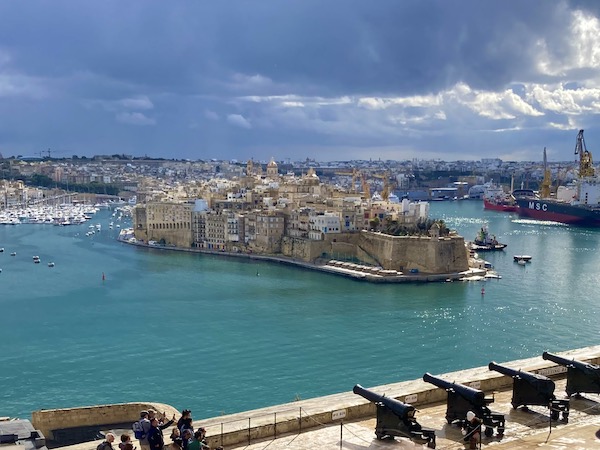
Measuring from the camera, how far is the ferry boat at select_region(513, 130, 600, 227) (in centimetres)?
3956

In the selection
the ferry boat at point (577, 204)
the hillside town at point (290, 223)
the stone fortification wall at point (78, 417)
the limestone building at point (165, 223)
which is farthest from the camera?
the ferry boat at point (577, 204)

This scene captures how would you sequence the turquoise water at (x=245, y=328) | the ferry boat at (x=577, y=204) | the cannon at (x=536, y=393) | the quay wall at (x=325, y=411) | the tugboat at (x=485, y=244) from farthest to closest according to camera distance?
the ferry boat at (x=577, y=204) → the tugboat at (x=485, y=244) → the turquoise water at (x=245, y=328) → the cannon at (x=536, y=393) → the quay wall at (x=325, y=411)

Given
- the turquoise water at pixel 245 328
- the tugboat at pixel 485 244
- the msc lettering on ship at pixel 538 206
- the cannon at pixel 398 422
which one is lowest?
the turquoise water at pixel 245 328

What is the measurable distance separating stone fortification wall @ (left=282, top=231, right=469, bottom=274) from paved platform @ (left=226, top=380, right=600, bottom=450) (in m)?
18.2

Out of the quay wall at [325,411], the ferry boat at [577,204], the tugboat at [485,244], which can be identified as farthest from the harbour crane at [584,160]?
the quay wall at [325,411]

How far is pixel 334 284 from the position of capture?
2108 cm

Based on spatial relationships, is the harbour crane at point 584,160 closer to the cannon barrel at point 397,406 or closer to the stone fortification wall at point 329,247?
the stone fortification wall at point 329,247

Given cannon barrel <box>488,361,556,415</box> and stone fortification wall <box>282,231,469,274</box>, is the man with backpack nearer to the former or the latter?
cannon barrel <box>488,361,556,415</box>

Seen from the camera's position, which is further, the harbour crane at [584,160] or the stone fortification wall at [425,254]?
the harbour crane at [584,160]

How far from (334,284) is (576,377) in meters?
16.6

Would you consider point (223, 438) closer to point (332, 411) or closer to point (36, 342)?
point (332, 411)

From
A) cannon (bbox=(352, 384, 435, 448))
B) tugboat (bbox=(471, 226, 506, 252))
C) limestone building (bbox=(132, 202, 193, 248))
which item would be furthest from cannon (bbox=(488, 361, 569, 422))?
limestone building (bbox=(132, 202, 193, 248))

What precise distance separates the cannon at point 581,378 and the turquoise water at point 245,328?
5663mm

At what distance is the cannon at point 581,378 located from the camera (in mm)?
4477
